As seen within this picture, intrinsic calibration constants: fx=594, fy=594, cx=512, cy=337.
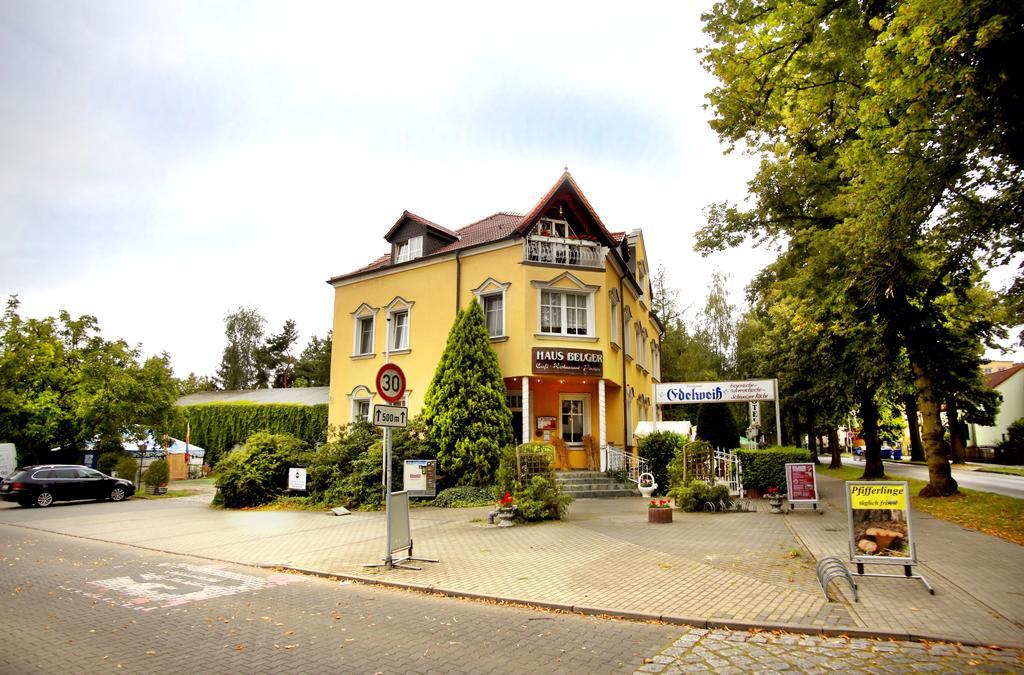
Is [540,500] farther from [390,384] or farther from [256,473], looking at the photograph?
[256,473]

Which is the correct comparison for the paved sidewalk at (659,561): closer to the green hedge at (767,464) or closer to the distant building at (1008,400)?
the green hedge at (767,464)

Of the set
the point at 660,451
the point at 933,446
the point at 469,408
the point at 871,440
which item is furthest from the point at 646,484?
the point at 871,440

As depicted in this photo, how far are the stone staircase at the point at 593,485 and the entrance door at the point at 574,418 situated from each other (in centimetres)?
234

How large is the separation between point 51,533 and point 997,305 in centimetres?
2723

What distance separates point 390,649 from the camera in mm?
5449

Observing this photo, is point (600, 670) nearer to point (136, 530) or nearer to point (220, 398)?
point (136, 530)

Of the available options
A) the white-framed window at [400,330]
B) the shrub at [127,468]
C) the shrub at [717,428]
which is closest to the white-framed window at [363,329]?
the white-framed window at [400,330]

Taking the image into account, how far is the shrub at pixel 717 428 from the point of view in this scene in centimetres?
2780

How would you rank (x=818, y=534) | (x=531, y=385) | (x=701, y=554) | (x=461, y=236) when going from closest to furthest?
1. (x=701, y=554)
2. (x=818, y=534)
3. (x=531, y=385)
4. (x=461, y=236)

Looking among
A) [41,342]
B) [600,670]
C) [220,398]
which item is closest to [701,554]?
[600,670]

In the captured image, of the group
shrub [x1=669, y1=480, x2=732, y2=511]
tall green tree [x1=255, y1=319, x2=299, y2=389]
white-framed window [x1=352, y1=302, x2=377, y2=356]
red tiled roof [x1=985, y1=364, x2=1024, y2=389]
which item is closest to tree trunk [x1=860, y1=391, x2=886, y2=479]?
shrub [x1=669, y1=480, x2=732, y2=511]

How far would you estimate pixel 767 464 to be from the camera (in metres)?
17.8

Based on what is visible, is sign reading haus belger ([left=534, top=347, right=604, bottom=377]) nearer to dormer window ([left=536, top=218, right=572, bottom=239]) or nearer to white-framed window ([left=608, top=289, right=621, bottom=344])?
white-framed window ([left=608, top=289, right=621, bottom=344])

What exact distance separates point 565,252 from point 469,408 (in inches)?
281
